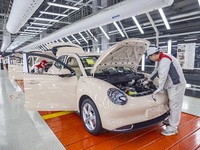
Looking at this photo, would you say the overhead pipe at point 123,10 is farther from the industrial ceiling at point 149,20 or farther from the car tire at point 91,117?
the car tire at point 91,117

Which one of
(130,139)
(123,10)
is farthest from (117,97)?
(123,10)

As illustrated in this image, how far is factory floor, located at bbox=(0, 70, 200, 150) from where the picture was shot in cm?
205

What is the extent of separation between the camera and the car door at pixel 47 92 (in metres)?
2.63

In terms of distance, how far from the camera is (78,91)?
2477 mm

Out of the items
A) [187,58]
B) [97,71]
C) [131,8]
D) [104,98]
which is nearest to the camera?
[104,98]

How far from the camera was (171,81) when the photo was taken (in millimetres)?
2211

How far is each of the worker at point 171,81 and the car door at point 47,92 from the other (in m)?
1.37

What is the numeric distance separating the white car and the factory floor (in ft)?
0.77

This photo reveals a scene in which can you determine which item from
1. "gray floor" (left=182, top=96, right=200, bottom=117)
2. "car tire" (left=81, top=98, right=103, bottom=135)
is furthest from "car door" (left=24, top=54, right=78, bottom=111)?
"gray floor" (left=182, top=96, right=200, bottom=117)

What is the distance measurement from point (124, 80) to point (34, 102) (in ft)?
5.35

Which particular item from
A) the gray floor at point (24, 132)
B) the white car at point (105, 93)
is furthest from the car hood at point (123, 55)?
the gray floor at point (24, 132)

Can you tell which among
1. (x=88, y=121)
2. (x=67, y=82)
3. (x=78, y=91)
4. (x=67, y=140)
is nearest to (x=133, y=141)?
(x=88, y=121)

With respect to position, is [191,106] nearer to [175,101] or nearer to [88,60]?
[175,101]

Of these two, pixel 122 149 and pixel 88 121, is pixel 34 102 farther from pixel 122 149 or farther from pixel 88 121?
pixel 122 149
